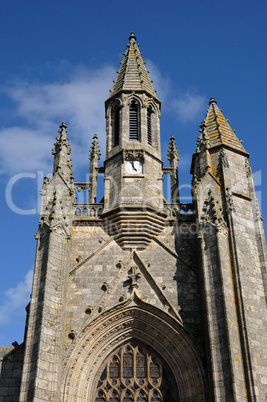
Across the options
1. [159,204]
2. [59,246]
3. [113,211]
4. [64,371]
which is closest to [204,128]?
[159,204]

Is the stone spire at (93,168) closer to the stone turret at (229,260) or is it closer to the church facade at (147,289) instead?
the church facade at (147,289)

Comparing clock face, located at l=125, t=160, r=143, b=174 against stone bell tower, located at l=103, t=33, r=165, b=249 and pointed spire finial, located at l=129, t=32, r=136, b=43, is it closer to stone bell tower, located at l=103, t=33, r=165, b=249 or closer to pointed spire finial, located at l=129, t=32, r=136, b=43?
stone bell tower, located at l=103, t=33, r=165, b=249

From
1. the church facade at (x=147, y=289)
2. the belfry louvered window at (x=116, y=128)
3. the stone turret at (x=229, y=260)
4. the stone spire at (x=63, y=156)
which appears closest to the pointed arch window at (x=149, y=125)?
the church facade at (x=147, y=289)

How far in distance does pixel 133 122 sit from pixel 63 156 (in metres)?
3.08

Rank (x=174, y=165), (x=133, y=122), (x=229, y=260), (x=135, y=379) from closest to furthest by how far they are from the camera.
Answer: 1. (x=135, y=379)
2. (x=229, y=260)
3. (x=133, y=122)
4. (x=174, y=165)

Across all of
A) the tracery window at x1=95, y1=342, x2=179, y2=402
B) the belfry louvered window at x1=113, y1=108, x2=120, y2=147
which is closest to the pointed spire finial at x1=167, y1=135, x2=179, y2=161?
the belfry louvered window at x1=113, y1=108, x2=120, y2=147

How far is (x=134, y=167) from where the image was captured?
19859 mm

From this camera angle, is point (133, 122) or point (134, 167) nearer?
point (134, 167)

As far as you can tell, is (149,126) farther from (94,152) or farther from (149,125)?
(94,152)

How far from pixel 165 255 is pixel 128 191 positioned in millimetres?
2601

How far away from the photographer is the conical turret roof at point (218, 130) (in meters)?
19.7

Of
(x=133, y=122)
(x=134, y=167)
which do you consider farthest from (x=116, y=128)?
(x=134, y=167)

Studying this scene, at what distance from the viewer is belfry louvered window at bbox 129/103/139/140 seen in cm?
2092

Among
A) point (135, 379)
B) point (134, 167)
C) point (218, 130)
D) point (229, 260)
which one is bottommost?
point (135, 379)
